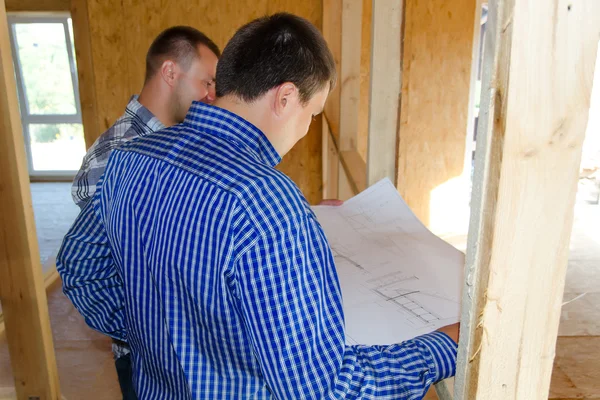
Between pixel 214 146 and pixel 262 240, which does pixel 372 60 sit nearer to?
pixel 214 146

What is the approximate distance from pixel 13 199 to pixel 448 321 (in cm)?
154

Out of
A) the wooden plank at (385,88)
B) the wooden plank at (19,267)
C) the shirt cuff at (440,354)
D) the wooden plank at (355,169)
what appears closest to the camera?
the shirt cuff at (440,354)

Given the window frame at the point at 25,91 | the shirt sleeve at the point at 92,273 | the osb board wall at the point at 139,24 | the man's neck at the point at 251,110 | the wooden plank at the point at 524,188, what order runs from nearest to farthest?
the wooden plank at the point at 524,188 → the man's neck at the point at 251,110 → the shirt sleeve at the point at 92,273 → the osb board wall at the point at 139,24 → the window frame at the point at 25,91

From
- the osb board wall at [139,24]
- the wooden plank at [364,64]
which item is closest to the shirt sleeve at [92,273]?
the osb board wall at [139,24]

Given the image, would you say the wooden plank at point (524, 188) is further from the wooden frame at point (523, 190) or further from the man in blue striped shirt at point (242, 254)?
the man in blue striped shirt at point (242, 254)

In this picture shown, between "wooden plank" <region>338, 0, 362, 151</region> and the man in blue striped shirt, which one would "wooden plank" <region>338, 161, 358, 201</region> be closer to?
"wooden plank" <region>338, 0, 362, 151</region>

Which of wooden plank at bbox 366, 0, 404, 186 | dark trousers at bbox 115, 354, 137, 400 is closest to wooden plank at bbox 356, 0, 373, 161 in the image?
wooden plank at bbox 366, 0, 404, 186

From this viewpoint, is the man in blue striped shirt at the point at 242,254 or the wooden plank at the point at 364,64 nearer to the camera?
the man in blue striped shirt at the point at 242,254

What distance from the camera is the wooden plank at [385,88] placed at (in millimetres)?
1554

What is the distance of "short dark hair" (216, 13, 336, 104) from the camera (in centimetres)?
97

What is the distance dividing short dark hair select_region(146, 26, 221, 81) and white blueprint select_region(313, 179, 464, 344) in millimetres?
845

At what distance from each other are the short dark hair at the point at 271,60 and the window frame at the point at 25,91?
266 inches

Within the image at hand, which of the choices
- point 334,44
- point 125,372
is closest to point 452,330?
point 125,372

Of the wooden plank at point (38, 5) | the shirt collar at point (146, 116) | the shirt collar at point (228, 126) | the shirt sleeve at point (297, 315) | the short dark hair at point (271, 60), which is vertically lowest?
the shirt sleeve at point (297, 315)
